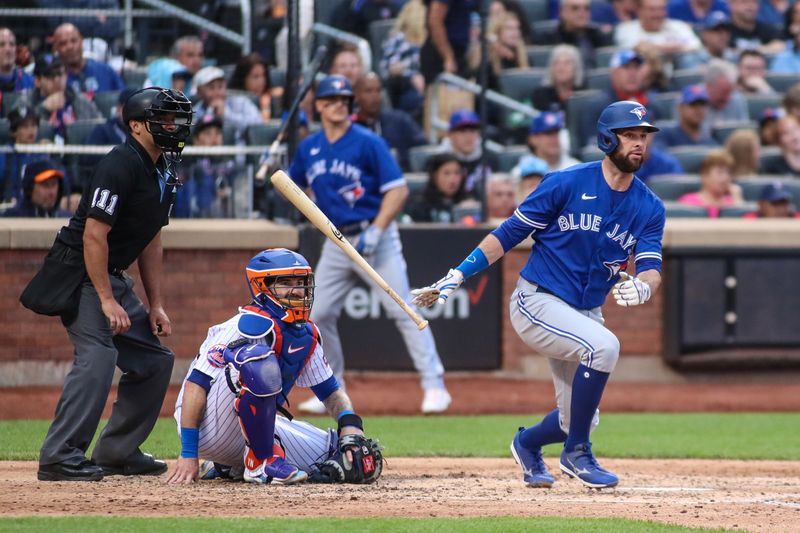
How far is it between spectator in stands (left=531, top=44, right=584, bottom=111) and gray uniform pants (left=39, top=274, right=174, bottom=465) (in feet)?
22.9

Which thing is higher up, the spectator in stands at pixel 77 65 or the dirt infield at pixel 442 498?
the spectator in stands at pixel 77 65

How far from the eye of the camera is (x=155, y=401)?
6.55 metres

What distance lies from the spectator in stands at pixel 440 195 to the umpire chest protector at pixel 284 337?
4.82 metres

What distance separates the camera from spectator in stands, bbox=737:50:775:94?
13969 millimetres

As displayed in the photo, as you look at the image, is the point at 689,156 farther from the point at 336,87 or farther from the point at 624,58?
the point at 336,87

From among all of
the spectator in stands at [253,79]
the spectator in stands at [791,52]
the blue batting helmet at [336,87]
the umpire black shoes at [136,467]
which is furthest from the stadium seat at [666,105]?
the umpire black shoes at [136,467]

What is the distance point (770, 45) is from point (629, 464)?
8.71 m

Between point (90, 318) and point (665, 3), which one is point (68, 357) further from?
point (665, 3)

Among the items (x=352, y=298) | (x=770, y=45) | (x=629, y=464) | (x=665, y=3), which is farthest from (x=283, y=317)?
(x=770, y=45)

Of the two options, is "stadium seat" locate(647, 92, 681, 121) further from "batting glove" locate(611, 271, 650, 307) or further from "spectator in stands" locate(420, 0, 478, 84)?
"batting glove" locate(611, 271, 650, 307)

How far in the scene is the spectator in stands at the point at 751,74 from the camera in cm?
1397

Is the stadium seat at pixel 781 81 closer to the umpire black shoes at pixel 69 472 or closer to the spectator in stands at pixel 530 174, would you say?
the spectator in stands at pixel 530 174

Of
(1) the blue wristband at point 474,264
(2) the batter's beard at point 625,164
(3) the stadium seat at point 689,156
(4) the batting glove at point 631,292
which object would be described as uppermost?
(2) the batter's beard at point 625,164

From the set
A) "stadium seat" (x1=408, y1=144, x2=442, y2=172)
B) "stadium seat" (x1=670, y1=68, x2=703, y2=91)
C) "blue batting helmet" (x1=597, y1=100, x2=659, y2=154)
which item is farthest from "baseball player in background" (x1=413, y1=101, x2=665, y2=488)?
"stadium seat" (x1=670, y1=68, x2=703, y2=91)
